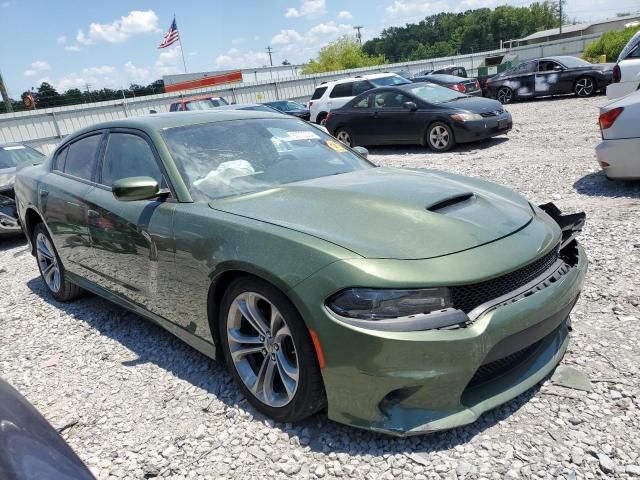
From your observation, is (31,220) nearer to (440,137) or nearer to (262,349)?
(262,349)

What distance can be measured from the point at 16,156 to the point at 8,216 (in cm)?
172

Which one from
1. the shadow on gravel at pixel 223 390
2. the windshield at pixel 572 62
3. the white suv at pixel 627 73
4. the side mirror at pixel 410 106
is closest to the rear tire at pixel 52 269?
the shadow on gravel at pixel 223 390

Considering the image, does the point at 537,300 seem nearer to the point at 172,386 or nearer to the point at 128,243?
the point at 172,386

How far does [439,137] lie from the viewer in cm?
1031

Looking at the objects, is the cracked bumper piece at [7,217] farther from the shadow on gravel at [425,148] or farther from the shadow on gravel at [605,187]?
the shadow on gravel at [605,187]

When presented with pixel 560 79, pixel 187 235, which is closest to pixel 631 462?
pixel 187 235

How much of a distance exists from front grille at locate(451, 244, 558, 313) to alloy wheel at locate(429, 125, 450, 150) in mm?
8255

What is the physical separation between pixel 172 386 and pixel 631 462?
7.84ft

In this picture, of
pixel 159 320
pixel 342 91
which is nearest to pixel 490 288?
pixel 159 320

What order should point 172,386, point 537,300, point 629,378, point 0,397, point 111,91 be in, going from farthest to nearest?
point 111,91 → point 172,386 → point 629,378 → point 537,300 → point 0,397

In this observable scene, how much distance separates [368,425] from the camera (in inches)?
84.8

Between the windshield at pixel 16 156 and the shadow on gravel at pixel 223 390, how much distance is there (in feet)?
14.6

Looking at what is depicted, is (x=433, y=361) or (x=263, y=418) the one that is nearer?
(x=433, y=361)

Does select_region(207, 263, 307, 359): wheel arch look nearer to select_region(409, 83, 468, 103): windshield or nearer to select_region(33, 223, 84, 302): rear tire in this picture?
select_region(33, 223, 84, 302): rear tire
